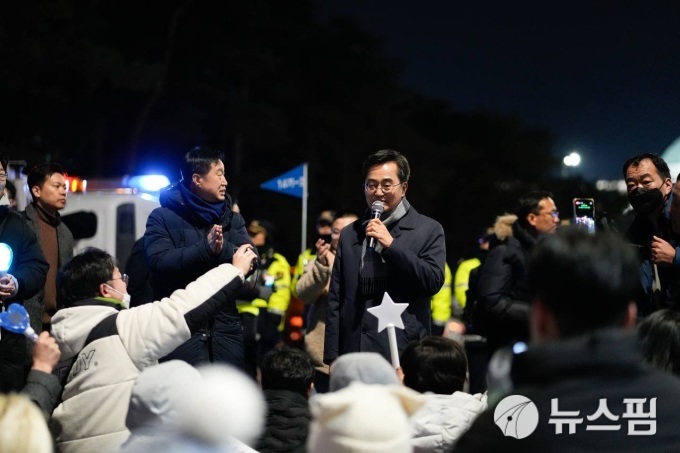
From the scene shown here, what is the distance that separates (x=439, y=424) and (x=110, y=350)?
1471 mm

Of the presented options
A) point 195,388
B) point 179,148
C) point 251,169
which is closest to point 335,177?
point 251,169

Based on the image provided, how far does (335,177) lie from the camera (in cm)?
4075

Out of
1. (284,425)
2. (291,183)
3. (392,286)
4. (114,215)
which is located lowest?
(284,425)

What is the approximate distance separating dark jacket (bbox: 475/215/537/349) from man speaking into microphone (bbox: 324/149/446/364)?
1819 mm

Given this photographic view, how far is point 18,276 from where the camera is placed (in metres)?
6.42

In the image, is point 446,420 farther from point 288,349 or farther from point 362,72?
point 362,72

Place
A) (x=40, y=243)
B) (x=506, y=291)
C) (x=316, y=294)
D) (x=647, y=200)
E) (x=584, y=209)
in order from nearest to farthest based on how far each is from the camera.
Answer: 1. (x=647, y=200)
2. (x=584, y=209)
3. (x=40, y=243)
4. (x=506, y=291)
5. (x=316, y=294)

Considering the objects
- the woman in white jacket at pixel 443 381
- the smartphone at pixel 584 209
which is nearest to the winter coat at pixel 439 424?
the woman in white jacket at pixel 443 381

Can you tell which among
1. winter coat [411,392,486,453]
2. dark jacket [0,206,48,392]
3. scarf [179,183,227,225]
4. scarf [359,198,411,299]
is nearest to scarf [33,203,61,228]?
dark jacket [0,206,48,392]

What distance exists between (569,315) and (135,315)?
2.50m

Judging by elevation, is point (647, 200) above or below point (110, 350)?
above

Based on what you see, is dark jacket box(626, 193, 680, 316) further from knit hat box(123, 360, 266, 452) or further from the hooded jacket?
knit hat box(123, 360, 266, 452)

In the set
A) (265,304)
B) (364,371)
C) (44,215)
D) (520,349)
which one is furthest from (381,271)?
(265,304)

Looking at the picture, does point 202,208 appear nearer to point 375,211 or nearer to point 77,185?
point 375,211
